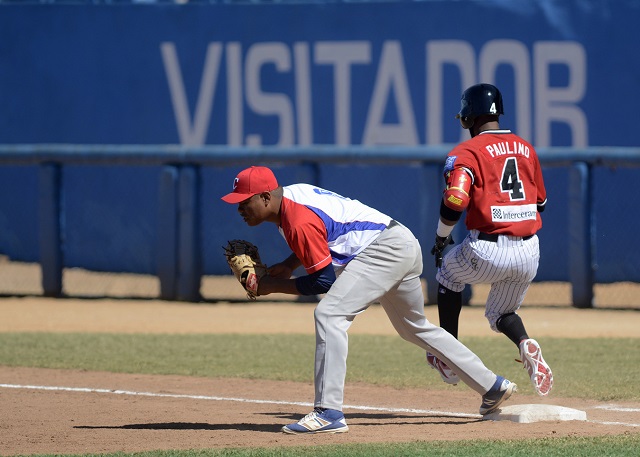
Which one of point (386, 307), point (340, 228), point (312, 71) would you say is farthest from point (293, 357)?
point (312, 71)

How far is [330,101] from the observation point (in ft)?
51.5

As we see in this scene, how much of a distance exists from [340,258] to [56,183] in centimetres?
824

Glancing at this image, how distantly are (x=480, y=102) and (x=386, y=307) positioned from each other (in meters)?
1.33

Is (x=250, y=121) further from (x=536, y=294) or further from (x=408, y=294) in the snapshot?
(x=408, y=294)

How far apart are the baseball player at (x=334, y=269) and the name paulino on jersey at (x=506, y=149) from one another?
2.66 feet

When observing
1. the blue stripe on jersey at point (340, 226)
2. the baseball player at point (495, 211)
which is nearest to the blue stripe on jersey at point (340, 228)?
the blue stripe on jersey at point (340, 226)

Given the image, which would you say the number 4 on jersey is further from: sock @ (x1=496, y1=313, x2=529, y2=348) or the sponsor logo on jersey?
sock @ (x1=496, y1=313, x2=529, y2=348)

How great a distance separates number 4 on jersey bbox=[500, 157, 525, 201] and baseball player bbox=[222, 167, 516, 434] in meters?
0.77

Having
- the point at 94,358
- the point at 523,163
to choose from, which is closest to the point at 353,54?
the point at 94,358

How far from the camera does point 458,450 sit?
6391mm

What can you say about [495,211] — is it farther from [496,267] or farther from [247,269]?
[247,269]

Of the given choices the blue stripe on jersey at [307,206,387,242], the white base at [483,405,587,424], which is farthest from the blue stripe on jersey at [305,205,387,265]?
the white base at [483,405,587,424]

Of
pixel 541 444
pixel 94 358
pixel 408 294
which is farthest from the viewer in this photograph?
pixel 94 358

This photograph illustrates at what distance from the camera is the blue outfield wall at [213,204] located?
44.4 feet
